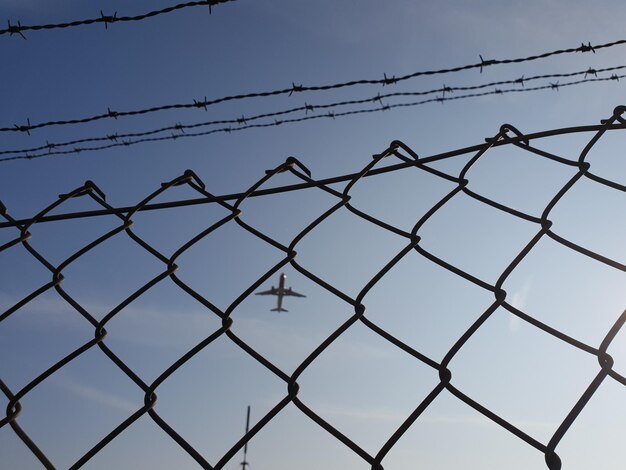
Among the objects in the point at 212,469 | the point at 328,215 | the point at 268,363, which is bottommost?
the point at 212,469

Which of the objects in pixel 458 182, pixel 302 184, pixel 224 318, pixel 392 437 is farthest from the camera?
pixel 302 184

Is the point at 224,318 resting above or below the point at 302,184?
below

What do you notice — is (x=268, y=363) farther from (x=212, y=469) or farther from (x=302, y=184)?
(x=302, y=184)

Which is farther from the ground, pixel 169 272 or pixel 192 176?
pixel 192 176

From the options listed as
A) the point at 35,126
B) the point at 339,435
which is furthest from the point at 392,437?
the point at 35,126

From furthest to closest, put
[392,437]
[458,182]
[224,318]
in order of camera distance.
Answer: [458,182] → [224,318] → [392,437]

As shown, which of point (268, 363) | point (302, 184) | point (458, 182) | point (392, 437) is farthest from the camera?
point (302, 184)

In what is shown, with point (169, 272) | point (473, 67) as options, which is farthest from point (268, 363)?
point (473, 67)

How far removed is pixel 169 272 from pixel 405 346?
63 centimetres

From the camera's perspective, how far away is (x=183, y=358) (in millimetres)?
1354

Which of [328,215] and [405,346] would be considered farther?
[328,215]

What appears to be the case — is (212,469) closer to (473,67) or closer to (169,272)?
(169,272)

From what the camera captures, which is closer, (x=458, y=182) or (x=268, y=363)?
(x=268, y=363)

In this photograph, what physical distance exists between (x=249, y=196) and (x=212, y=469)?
0.70m
